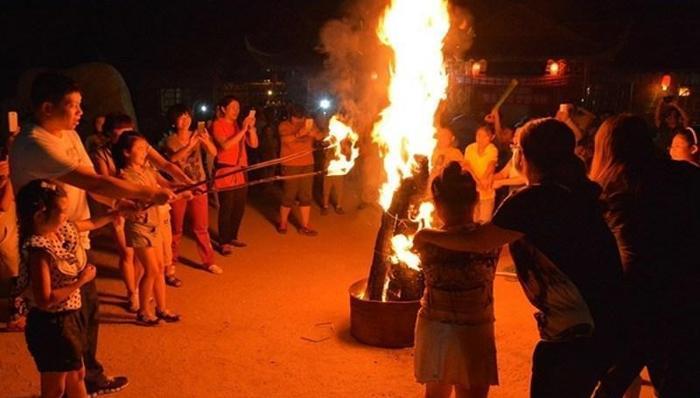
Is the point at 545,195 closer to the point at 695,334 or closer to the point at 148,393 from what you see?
the point at 695,334

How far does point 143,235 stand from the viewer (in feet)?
20.0

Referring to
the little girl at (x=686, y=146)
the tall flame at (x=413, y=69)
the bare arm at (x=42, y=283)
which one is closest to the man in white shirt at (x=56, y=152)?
the bare arm at (x=42, y=283)

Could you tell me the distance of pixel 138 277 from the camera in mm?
6922

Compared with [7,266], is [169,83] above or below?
above

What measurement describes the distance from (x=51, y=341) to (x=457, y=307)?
236 cm

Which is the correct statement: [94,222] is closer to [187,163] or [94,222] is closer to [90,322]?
[90,322]

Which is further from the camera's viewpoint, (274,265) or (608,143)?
(274,265)

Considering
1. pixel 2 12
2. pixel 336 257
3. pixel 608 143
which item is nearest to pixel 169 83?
pixel 2 12

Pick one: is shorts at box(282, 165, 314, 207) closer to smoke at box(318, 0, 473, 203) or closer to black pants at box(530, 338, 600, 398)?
smoke at box(318, 0, 473, 203)

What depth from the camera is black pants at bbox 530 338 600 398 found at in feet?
10.3

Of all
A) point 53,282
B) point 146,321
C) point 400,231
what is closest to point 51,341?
point 53,282

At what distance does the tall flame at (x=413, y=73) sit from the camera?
20.7 ft

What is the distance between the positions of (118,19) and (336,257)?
12.2 metres

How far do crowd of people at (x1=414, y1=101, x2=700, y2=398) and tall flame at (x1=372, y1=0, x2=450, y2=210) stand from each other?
2.60 meters
